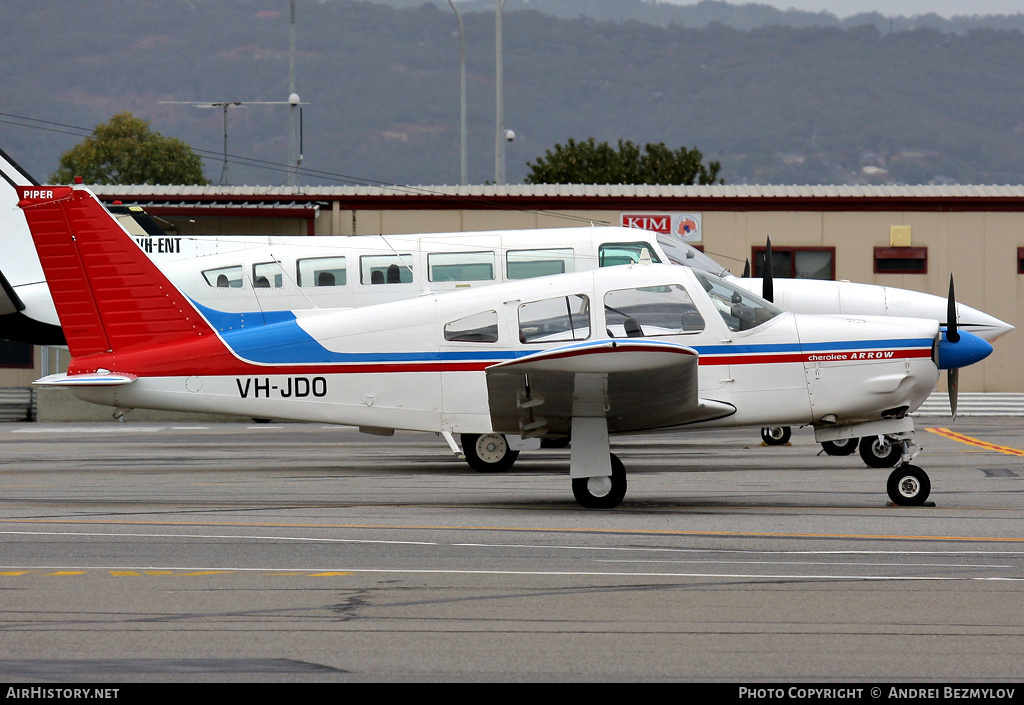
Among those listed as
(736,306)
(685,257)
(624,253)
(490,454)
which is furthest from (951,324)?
(685,257)

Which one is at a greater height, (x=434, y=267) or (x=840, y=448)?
(x=434, y=267)

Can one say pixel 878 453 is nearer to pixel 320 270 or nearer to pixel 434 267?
pixel 434 267

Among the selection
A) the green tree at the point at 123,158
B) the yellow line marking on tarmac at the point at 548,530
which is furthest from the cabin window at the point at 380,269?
the green tree at the point at 123,158

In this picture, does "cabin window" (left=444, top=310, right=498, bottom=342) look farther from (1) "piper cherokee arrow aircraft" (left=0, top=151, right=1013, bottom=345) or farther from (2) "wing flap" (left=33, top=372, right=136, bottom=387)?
(1) "piper cherokee arrow aircraft" (left=0, top=151, right=1013, bottom=345)

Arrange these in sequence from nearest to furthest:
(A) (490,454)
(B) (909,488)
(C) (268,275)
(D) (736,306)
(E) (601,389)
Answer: (E) (601,389), (B) (909,488), (D) (736,306), (A) (490,454), (C) (268,275)

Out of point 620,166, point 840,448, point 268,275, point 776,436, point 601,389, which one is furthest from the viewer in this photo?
point 620,166

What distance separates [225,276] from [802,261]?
624 inches

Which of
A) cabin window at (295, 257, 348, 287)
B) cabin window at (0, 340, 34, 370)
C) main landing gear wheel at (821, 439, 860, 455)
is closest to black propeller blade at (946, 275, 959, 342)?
main landing gear wheel at (821, 439, 860, 455)

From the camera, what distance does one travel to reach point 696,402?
433 inches

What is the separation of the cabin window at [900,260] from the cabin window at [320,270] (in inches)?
623

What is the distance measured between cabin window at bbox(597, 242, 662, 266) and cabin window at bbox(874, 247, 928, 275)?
14.2m

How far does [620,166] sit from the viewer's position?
6969cm

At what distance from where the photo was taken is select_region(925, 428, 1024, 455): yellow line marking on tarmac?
1689 centimetres

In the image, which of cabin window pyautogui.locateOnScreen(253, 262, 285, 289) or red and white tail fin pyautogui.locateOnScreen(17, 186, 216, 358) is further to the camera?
cabin window pyautogui.locateOnScreen(253, 262, 285, 289)
